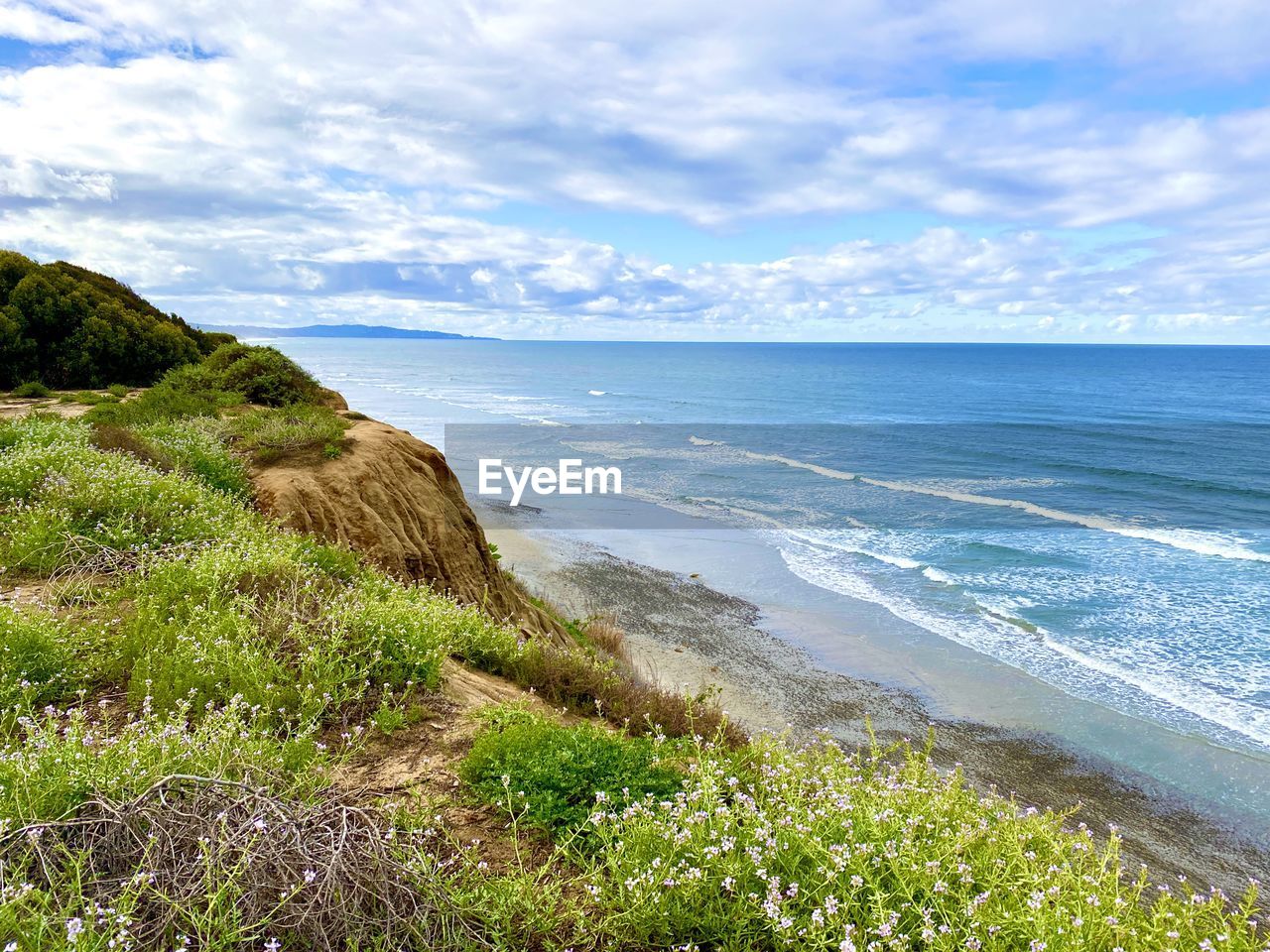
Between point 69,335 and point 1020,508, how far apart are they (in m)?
37.0

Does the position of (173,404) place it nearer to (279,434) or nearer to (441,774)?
(279,434)

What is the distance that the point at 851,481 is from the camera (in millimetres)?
42812

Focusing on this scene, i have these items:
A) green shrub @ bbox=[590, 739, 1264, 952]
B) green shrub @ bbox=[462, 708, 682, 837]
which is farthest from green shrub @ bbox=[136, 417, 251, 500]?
green shrub @ bbox=[590, 739, 1264, 952]

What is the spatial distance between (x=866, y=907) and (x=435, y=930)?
213cm

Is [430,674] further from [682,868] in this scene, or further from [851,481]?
[851,481]

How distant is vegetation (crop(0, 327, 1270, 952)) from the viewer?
347 cm

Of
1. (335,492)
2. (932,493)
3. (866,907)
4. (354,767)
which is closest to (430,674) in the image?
(354,767)

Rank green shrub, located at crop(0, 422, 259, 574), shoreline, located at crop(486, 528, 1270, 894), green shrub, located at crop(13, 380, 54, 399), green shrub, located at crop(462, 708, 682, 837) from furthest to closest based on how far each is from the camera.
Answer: green shrub, located at crop(13, 380, 54, 399), shoreline, located at crop(486, 528, 1270, 894), green shrub, located at crop(0, 422, 259, 574), green shrub, located at crop(462, 708, 682, 837)

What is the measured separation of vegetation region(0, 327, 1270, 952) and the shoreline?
18.9 ft

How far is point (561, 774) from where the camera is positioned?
5102mm

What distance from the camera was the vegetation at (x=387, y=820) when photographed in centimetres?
347

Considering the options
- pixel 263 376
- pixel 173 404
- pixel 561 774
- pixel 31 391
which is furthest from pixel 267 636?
pixel 31 391
